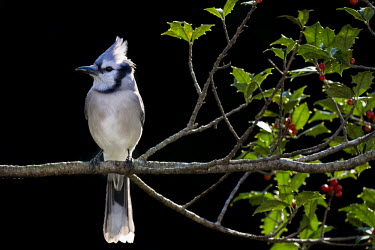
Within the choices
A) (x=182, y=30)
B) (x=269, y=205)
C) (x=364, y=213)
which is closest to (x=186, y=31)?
(x=182, y=30)

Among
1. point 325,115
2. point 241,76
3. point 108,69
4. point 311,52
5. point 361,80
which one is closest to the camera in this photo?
point 311,52

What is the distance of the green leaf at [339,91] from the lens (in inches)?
74.6

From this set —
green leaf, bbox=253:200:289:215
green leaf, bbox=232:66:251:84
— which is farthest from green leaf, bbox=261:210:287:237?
green leaf, bbox=232:66:251:84

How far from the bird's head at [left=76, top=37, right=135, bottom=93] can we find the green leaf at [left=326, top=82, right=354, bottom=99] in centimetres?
112

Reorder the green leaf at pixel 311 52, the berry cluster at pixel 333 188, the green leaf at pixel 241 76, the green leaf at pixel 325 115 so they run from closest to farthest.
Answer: the green leaf at pixel 311 52, the green leaf at pixel 241 76, the green leaf at pixel 325 115, the berry cluster at pixel 333 188

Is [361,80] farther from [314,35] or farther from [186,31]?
[186,31]

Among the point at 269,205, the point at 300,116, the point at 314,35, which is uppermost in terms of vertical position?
the point at 314,35

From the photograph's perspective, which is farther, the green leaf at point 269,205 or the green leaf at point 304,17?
the green leaf at point 269,205

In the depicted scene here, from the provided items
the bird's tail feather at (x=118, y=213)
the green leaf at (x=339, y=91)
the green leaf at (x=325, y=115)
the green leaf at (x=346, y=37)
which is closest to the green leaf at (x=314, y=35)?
the green leaf at (x=346, y=37)

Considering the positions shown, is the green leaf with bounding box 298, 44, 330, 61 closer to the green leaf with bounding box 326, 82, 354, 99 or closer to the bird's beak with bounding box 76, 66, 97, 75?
the green leaf with bounding box 326, 82, 354, 99

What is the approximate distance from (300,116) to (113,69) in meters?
0.85

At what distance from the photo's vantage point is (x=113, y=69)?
9.15 ft

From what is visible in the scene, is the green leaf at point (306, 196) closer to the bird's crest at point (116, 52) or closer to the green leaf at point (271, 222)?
the green leaf at point (271, 222)

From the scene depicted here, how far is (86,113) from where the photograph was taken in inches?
116
